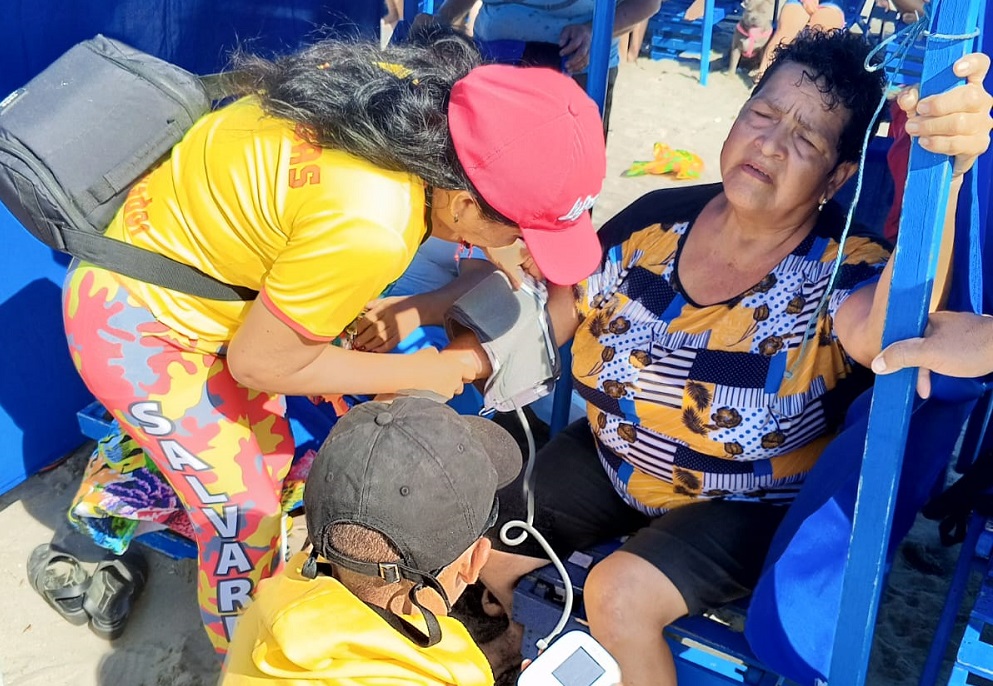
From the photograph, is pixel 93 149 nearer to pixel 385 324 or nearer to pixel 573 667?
pixel 385 324

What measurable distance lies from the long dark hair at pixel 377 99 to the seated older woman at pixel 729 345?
23.4 inches

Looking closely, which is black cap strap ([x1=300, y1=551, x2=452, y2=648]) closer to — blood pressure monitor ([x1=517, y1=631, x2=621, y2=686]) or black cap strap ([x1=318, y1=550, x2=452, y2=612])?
black cap strap ([x1=318, y1=550, x2=452, y2=612])

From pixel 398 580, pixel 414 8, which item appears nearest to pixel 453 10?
pixel 414 8

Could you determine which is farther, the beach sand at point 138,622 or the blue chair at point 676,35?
the blue chair at point 676,35

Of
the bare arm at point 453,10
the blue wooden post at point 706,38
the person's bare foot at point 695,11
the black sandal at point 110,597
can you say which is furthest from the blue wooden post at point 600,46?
the person's bare foot at point 695,11

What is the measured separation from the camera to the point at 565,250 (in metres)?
1.66

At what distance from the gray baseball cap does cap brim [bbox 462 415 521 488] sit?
18 centimetres

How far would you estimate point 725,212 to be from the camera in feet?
6.57

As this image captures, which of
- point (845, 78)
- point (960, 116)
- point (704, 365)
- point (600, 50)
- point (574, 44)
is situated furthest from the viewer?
point (574, 44)

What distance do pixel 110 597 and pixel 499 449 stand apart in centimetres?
141

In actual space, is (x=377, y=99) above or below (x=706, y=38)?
above

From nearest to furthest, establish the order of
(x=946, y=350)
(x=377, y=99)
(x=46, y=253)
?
(x=946, y=350), (x=377, y=99), (x=46, y=253)

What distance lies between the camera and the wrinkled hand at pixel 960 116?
47.8 inches

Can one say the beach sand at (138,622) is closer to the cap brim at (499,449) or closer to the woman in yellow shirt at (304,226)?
the woman in yellow shirt at (304,226)
